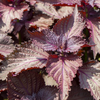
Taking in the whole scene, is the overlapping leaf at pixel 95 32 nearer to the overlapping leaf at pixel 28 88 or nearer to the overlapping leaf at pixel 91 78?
the overlapping leaf at pixel 91 78

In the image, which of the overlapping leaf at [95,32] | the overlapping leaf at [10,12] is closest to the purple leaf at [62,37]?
the overlapping leaf at [95,32]

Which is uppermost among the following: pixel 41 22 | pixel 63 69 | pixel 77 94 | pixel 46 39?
pixel 41 22

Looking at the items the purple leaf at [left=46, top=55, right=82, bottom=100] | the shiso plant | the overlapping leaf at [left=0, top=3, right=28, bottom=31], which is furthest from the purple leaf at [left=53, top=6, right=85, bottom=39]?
the overlapping leaf at [left=0, top=3, right=28, bottom=31]

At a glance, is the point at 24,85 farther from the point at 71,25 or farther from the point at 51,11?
the point at 51,11

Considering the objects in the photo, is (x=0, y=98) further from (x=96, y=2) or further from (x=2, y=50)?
(x=96, y=2)

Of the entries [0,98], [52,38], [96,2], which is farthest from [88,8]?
[0,98]

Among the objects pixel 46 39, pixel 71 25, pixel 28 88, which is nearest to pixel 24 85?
pixel 28 88
